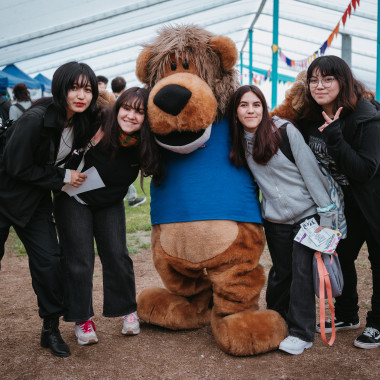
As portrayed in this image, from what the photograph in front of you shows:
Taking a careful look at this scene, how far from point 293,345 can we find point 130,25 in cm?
937

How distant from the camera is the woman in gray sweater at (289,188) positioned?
2.60 meters

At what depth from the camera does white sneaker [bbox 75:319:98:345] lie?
280 cm

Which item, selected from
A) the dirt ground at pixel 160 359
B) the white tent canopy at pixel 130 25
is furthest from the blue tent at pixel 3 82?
the dirt ground at pixel 160 359

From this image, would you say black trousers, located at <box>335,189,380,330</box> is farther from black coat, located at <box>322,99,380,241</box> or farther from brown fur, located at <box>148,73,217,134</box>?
brown fur, located at <box>148,73,217,134</box>

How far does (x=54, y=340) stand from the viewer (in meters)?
2.68

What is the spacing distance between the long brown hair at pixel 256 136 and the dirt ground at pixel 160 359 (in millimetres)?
1127

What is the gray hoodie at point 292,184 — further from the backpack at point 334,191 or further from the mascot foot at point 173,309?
the mascot foot at point 173,309

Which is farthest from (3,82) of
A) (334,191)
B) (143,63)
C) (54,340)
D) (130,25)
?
(334,191)

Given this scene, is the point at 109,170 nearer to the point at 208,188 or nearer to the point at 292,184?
the point at 208,188

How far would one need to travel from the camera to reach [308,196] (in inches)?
104

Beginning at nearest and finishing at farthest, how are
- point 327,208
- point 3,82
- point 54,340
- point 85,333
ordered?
point 327,208
point 54,340
point 85,333
point 3,82

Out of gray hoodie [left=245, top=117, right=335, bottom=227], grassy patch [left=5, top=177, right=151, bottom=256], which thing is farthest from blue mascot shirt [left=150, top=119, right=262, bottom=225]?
grassy patch [left=5, top=177, right=151, bottom=256]

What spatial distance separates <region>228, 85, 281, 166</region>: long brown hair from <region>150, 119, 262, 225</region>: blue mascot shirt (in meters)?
0.06

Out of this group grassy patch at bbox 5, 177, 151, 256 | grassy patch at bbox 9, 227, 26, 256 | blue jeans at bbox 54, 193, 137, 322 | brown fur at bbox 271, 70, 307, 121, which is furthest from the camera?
grassy patch at bbox 5, 177, 151, 256
